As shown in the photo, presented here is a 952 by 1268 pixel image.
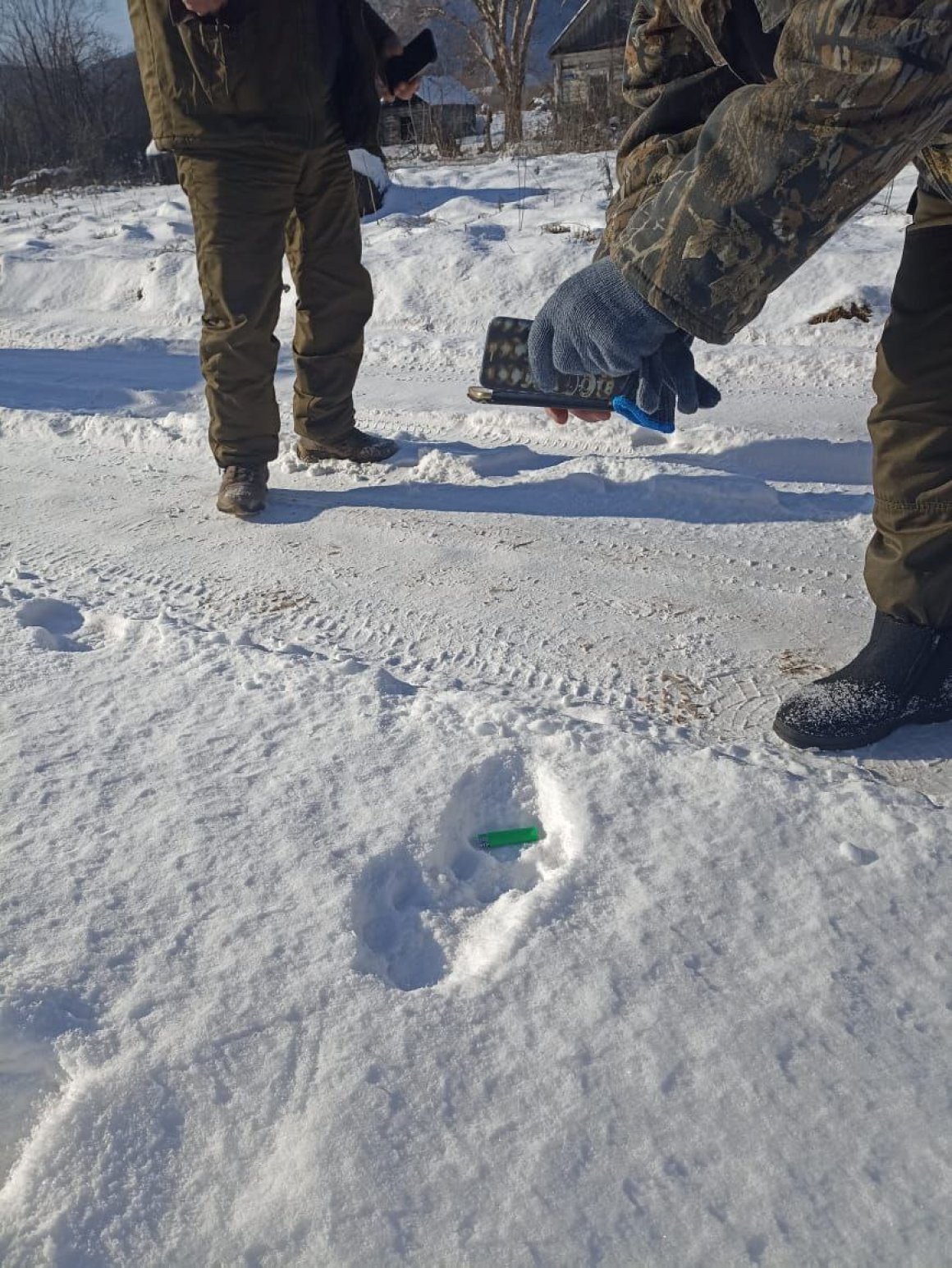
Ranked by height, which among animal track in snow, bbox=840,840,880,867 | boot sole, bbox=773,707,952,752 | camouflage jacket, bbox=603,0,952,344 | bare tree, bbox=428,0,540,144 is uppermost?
bare tree, bbox=428,0,540,144

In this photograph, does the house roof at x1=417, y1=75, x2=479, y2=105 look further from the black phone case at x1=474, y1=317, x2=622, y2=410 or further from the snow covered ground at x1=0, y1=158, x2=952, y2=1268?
the snow covered ground at x1=0, y1=158, x2=952, y2=1268

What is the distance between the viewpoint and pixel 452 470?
109 inches

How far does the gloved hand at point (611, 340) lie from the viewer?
1146 mm

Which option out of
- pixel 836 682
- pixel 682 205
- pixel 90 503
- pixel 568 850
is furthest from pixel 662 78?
pixel 90 503

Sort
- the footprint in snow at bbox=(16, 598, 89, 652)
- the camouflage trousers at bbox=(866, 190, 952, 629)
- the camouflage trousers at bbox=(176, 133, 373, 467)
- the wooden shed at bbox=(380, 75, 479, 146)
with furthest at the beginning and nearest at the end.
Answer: the wooden shed at bbox=(380, 75, 479, 146) → the camouflage trousers at bbox=(176, 133, 373, 467) → the footprint in snow at bbox=(16, 598, 89, 652) → the camouflage trousers at bbox=(866, 190, 952, 629)

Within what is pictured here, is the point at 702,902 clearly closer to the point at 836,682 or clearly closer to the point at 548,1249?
the point at 548,1249

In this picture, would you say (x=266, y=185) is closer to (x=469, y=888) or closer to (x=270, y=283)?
(x=270, y=283)

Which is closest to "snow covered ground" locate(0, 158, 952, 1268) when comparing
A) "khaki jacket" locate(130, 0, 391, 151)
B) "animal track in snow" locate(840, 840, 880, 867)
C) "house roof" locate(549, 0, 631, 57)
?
"animal track in snow" locate(840, 840, 880, 867)

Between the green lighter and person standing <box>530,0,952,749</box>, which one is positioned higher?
person standing <box>530,0,952,749</box>

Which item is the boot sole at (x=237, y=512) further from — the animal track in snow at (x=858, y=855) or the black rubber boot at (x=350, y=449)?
the animal track in snow at (x=858, y=855)

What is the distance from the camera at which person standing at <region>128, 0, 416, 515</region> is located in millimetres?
2270

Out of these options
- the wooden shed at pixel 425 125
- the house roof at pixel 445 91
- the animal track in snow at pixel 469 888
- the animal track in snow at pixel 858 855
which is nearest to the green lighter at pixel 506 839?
the animal track in snow at pixel 469 888

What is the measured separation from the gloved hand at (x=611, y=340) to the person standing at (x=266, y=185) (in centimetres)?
143

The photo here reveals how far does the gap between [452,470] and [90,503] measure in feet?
3.27
